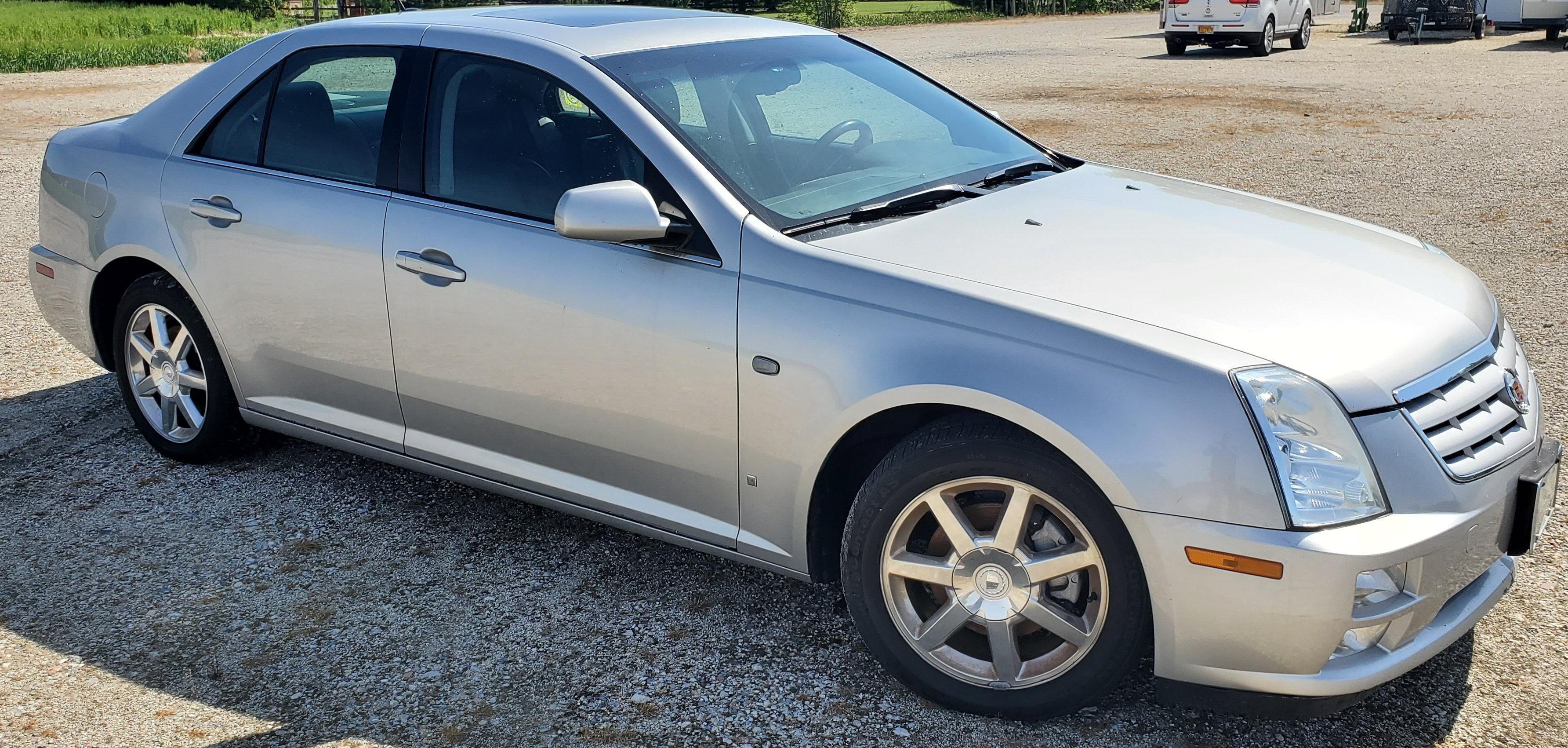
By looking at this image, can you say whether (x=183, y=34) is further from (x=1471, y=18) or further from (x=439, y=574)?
(x=439, y=574)

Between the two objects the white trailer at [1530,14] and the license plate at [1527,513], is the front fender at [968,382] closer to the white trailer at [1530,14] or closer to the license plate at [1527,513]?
the license plate at [1527,513]

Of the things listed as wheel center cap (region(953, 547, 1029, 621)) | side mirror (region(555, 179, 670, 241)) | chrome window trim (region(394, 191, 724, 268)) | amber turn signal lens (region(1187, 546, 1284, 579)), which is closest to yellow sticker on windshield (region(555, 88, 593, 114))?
chrome window trim (region(394, 191, 724, 268))

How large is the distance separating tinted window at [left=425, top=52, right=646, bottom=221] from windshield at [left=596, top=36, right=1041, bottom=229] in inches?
6.7

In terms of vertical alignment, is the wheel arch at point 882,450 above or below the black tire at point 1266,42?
below

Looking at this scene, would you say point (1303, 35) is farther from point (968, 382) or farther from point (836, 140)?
point (968, 382)

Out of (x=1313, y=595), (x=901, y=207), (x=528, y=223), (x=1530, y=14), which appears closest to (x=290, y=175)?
(x=528, y=223)

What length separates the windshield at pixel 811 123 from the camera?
135 inches

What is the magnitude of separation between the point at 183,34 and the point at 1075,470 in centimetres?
3070

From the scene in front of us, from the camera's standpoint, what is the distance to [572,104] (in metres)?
3.62

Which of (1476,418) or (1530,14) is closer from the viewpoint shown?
(1476,418)

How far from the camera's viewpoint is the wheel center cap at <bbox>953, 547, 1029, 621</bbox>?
2.90 m

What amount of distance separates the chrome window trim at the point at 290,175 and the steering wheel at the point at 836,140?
1.31m

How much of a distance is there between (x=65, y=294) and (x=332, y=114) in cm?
150

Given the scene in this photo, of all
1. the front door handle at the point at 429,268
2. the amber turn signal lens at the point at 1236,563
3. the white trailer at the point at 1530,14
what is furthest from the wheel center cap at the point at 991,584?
the white trailer at the point at 1530,14
